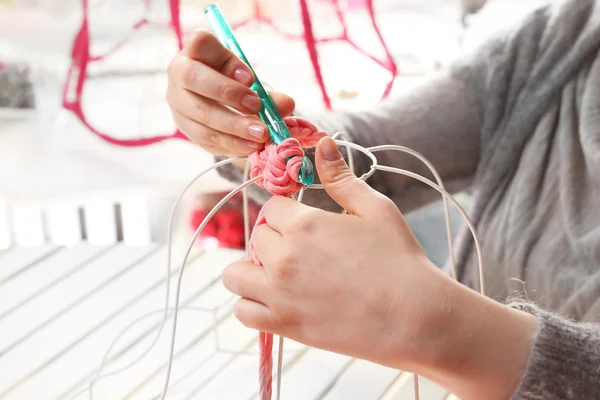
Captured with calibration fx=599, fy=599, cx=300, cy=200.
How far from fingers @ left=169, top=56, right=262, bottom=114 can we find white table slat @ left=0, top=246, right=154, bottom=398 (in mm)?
332

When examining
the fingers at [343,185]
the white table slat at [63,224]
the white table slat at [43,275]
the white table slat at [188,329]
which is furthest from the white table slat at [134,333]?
the fingers at [343,185]

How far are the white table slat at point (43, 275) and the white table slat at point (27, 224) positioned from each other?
11 centimetres

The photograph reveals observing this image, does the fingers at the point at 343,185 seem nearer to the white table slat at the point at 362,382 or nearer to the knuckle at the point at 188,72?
the knuckle at the point at 188,72

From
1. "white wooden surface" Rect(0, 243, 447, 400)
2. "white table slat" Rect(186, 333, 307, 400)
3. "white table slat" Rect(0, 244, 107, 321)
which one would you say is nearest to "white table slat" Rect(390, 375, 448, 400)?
"white wooden surface" Rect(0, 243, 447, 400)

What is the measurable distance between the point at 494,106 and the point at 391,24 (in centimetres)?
22

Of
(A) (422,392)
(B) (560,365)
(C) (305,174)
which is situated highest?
(C) (305,174)

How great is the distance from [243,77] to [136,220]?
54 centimetres

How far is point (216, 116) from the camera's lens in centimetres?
47

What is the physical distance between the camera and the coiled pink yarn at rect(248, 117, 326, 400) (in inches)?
14.6

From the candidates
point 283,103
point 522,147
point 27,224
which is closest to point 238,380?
point 283,103

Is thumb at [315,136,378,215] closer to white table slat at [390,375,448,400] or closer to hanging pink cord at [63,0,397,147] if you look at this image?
white table slat at [390,375,448,400]

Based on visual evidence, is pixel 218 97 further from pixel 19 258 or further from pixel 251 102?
pixel 19 258

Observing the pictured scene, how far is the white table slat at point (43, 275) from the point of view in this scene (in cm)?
72

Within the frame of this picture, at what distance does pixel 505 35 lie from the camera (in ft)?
2.23
